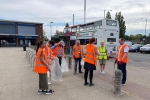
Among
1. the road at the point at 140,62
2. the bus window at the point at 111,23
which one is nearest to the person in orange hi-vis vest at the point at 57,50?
the road at the point at 140,62

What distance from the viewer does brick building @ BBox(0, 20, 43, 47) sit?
37281mm

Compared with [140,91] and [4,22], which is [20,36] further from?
[140,91]

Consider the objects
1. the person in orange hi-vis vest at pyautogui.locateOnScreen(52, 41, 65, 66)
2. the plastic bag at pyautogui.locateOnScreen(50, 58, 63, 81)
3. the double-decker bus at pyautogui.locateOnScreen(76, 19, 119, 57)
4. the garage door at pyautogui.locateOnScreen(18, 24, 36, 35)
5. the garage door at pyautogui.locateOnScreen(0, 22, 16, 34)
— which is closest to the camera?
the plastic bag at pyautogui.locateOnScreen(50, 58, 63, 81)

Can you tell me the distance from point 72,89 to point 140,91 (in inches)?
91.6

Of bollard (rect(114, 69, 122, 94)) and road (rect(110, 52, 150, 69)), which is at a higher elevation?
bollard (rect(114, 69, 122, 94))

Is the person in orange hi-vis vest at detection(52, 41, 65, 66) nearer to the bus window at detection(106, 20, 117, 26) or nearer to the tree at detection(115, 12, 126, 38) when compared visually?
the bus window at detection(106, 20, 117, 26)

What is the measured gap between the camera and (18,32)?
38750 millimetres

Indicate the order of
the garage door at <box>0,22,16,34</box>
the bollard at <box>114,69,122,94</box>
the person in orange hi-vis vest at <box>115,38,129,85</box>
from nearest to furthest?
1. the bollard at <box>114,69,122,94</box>
2. the person in orange hi-vis vest at <box>115,38,129,85</box>
3. the garage door at <box>0,22,16,34</box>

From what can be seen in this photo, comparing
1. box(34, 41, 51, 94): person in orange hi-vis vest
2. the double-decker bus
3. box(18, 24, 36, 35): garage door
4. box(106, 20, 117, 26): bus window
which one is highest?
box(18, 24, 36, 35): garage door

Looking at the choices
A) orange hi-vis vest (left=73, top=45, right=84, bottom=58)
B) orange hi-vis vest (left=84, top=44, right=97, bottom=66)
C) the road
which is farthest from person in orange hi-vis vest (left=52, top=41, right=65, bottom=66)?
the road

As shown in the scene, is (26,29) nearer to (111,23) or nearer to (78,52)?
(111,23)

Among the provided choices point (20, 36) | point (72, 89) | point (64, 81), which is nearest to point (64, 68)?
point (64, 81)

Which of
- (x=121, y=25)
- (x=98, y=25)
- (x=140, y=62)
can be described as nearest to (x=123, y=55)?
(x=140, y=62)

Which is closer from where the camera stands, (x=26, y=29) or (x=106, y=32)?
(x=106, y=32)
